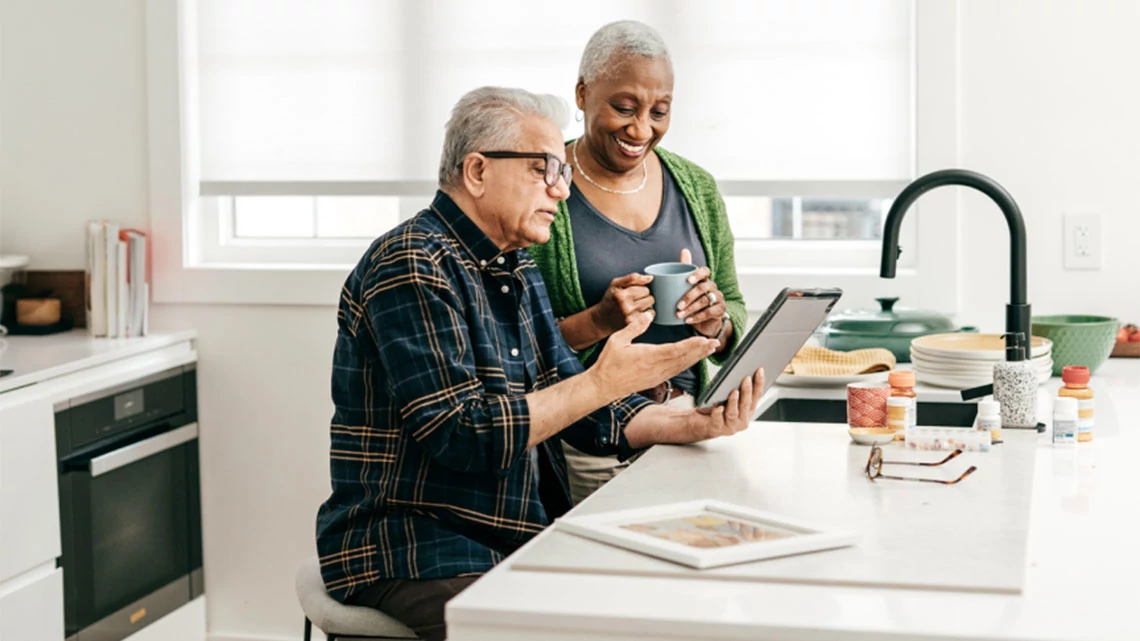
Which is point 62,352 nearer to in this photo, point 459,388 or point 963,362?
point 459,388

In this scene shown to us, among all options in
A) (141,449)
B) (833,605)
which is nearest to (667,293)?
(833,605)

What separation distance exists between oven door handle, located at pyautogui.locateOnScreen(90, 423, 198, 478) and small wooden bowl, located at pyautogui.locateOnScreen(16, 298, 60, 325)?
464mm

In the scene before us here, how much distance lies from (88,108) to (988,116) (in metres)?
2.40

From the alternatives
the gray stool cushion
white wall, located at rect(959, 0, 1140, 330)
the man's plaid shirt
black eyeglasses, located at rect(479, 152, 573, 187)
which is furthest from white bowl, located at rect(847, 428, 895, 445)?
white wall, located at rect(959, 0, 1140, 330)

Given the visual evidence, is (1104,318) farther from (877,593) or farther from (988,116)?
(877,593)

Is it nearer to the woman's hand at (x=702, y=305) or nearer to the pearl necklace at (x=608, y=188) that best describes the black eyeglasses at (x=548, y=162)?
the woman's hand at (x=702, y=305)

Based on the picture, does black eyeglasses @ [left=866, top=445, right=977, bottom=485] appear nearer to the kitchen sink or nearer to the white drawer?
the kitchen sink

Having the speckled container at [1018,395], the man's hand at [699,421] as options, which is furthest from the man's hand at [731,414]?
the speckled container at [1018,395]

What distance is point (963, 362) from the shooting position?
2445mm

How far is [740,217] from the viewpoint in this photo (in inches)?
137

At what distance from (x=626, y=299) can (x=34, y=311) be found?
6.55 feet

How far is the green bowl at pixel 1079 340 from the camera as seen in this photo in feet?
8.66

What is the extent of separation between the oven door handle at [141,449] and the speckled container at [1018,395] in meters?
2.10

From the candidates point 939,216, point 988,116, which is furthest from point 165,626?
point 988,116
